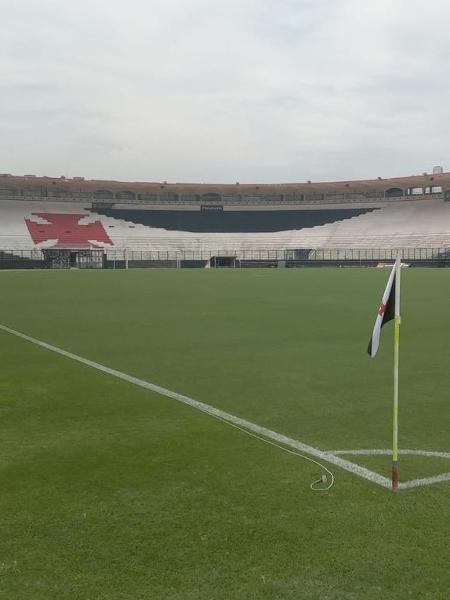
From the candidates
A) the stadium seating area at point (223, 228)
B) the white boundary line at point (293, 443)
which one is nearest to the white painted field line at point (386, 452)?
the white boundary line at point (293, 443)

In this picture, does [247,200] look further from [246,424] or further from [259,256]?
[246,424]

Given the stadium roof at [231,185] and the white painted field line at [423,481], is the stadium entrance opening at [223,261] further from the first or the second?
the white painted field line at [423,481]

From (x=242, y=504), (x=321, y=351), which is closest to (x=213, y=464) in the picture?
(x=242, y=504)

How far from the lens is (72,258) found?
7388cm

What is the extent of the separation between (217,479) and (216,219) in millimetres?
88031

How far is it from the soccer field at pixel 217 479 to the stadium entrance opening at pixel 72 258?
204 feet

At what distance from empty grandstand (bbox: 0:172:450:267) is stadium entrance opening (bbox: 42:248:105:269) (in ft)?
0.41

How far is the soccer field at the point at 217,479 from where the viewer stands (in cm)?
351

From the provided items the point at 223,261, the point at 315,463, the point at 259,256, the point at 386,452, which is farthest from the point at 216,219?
the point at 315,463

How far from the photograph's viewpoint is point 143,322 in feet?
52.0

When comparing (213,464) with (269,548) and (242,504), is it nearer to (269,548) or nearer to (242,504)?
(242,504)

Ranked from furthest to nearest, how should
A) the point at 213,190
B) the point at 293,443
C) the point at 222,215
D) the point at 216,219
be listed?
1. the point at 222,215
2. the point at 216,219
3. the point at 213,190
4. the point at 293,443

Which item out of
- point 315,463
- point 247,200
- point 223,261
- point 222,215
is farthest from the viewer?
point 247,200

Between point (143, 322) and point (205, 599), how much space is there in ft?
41.9
